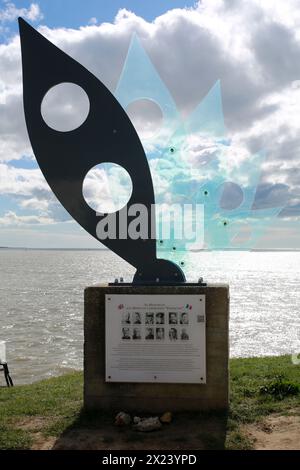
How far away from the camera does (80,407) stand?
24.6ft

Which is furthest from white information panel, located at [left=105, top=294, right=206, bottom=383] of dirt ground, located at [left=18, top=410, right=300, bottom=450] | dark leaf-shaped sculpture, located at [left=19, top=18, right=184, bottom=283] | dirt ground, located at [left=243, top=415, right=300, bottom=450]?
dirt ground, located at [left=243, top=415, right=300, bottom=450]

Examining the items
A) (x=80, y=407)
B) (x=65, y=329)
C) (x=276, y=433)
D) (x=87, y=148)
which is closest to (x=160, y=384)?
(x=80, y=407)

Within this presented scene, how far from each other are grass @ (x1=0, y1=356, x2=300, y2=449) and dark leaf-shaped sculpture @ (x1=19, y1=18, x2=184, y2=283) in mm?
1985

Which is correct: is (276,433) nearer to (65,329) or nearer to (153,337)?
(153,337)

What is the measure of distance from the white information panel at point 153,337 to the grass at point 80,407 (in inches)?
28.9

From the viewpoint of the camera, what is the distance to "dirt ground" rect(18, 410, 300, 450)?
6.12m

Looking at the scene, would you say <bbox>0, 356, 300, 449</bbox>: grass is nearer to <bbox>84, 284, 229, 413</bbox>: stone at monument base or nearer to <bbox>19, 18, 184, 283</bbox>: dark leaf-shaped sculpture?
<bbox>84, 284, 229, 413</bbox>: stone at monument base

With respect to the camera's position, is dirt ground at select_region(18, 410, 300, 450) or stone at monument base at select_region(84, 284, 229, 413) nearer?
dirt ground at select_region(18, 410, 300, 450)

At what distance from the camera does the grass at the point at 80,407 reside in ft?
21.4

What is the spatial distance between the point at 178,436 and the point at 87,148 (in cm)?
393

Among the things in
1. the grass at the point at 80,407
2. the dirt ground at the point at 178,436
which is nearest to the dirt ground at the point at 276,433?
the dirt ground at the point at 178,436
